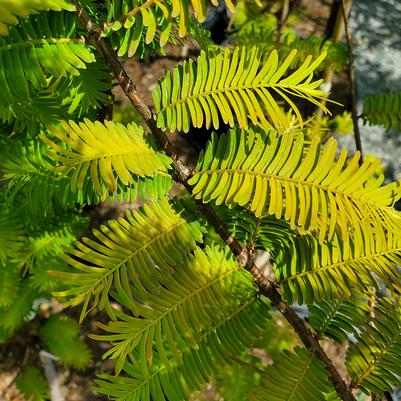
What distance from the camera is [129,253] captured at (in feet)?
2.32

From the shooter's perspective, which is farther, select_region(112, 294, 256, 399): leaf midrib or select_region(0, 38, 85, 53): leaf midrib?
select_region(112, 294, 256, 399): leaf midrib

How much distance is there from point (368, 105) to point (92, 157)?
3.58ft

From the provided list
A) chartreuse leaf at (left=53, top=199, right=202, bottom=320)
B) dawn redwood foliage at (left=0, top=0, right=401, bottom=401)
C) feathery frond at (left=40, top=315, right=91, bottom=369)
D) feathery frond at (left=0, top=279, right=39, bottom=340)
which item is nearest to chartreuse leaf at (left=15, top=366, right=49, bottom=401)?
feathery frond at (left=40, top=315, right=91, bottom=369)

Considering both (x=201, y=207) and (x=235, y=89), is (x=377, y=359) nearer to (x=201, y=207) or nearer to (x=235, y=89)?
(x=201, y=207)

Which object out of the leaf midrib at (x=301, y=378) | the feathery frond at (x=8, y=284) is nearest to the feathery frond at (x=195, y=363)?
the leaf midrib at (x=301, y=378)

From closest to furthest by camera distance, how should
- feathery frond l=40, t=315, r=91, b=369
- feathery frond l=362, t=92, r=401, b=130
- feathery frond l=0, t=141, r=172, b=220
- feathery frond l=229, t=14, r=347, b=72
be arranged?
1. feathery frond l=0, t=141, r=172, b=220
2. feathery frond l=362, t=92, r=401, b=130
3. feathery frond l=229, t=14, r=347, b=72
4. feathery frond l=40, t=315, r=91, b=369

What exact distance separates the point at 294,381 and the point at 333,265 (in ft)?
0.77

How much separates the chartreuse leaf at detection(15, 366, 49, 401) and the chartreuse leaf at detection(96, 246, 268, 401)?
47.5 inches

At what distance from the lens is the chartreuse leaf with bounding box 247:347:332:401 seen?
854mm

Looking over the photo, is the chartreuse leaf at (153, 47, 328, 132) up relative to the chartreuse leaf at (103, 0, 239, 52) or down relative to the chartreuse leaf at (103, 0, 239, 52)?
down

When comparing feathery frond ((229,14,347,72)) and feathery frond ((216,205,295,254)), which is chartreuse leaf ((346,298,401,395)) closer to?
feathery frond ((216,205,295,254))

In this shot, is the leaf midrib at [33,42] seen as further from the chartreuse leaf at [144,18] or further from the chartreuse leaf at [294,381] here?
the chartreuse leaf at [294,381]

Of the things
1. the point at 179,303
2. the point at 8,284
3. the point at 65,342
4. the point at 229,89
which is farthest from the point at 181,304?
the point at 65,342

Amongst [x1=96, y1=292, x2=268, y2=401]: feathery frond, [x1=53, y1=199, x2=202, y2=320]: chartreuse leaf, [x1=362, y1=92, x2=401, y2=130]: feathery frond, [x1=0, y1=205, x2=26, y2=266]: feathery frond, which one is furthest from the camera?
[x1=362, y1=92, x2=401, y2=130]: feathery frond
